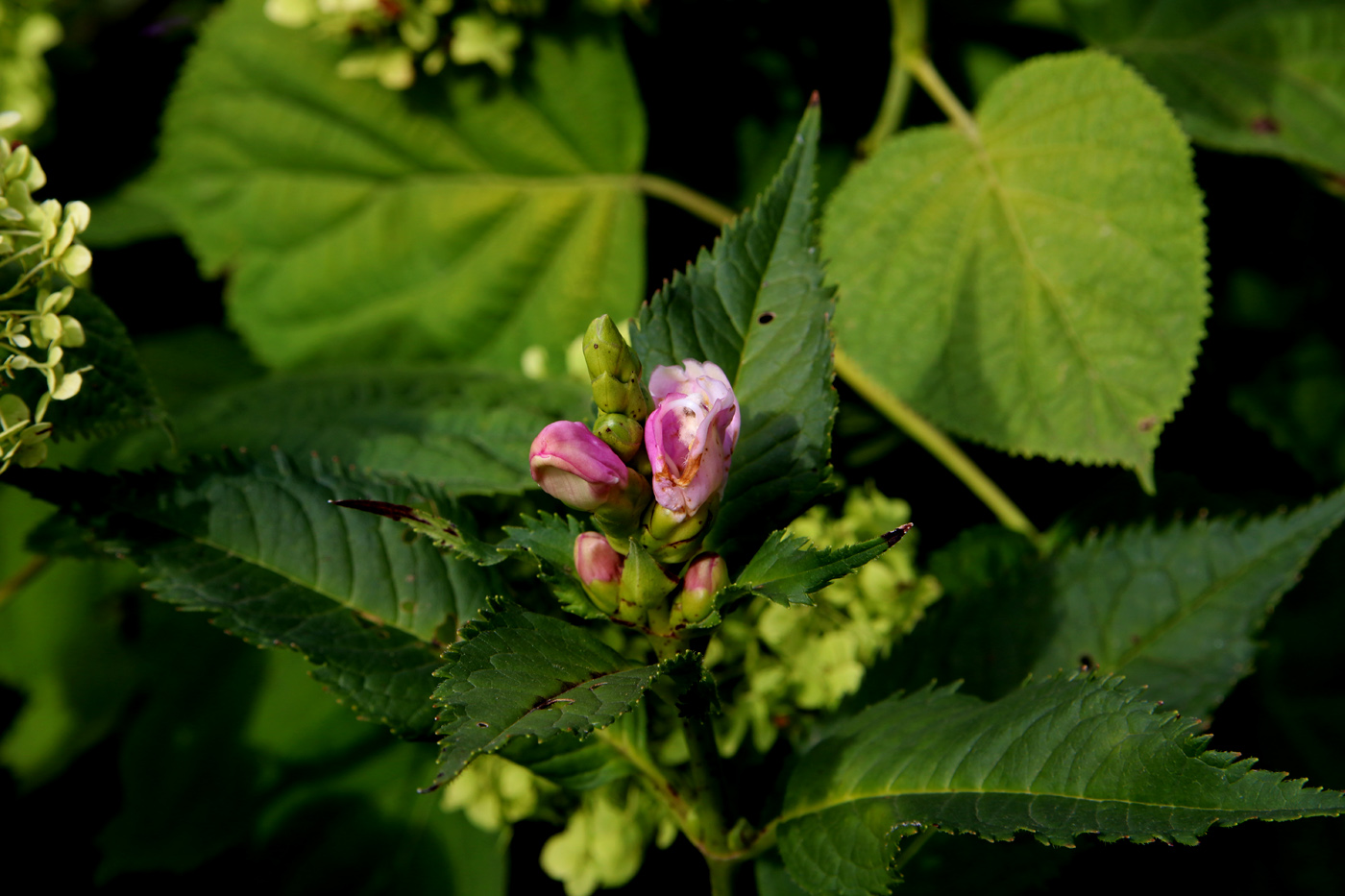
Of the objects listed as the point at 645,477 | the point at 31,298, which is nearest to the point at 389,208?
the point at 31,298

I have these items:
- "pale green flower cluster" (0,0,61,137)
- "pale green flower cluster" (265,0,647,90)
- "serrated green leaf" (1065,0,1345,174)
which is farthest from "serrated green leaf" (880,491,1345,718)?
"pale green flower cluster" (0,0,61,137)

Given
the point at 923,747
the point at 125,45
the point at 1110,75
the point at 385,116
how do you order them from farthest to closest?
the point at 125,45 < the point at 385,116 < the point at 1110,75 < the point at 923,747

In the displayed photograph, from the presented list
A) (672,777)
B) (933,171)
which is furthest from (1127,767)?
(933,171)

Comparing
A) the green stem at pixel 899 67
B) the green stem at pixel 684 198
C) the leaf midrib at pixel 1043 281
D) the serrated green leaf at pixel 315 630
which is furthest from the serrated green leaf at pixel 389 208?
the serrated green leaf at pixel 315 630

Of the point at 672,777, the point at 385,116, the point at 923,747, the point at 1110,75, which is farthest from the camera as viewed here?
the point at 385,116

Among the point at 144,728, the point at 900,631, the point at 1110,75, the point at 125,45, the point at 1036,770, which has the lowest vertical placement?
the point at 144,728

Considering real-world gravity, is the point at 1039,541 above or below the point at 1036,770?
below

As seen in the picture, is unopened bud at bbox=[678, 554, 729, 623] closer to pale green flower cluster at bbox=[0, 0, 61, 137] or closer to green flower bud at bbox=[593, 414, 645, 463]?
green flower bud at bbox=[593, 414, 645, 463]

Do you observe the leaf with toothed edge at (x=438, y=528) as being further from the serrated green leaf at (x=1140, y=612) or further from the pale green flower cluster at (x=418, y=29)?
the pale green flower cluster at (x=418, y=29)

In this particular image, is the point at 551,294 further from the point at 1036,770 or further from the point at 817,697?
the point at 1036,770
